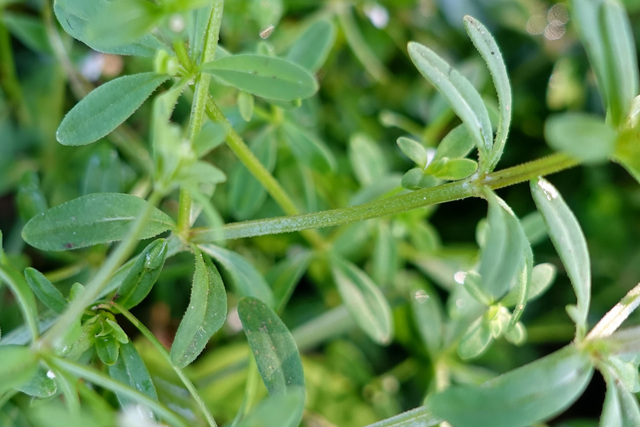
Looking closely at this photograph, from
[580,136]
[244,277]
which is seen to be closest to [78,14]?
[244,277]

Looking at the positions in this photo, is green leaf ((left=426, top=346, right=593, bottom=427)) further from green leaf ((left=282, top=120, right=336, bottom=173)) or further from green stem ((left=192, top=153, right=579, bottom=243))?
green leaf ((left=282, top=120, right=336, bottom=173))

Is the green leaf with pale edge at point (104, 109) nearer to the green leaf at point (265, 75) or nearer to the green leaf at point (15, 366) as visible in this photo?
the green leaf at point (265, 75)

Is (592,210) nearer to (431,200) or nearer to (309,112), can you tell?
(309,112)

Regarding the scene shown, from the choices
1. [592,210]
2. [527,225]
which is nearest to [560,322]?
[592,210]

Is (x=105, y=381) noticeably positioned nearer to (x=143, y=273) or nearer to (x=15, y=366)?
(x=15, y=366)

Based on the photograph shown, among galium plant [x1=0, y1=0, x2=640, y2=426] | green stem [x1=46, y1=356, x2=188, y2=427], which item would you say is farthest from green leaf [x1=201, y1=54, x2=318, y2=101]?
green stem [x1=46, y1=356, x2=188, y2=427]

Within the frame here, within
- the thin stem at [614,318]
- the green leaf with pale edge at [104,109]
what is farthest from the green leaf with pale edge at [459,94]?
the green leaf with pale edge at [104,109]

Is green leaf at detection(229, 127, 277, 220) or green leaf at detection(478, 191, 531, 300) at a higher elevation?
green leaf at detection(478, 191, 531, 300)
